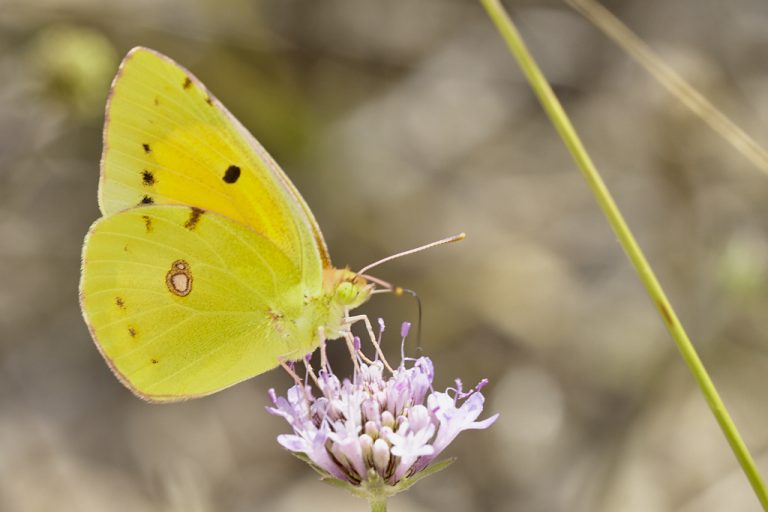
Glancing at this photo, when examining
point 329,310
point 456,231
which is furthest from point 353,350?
point 456,231

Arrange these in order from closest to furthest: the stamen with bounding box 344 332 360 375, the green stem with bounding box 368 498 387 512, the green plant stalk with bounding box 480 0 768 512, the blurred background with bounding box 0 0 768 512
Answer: the green plant stalk with bounding box 480 0 768 512, the green stem with bounding box 368 498 387 512, the stamen with bounding box 344 332 360 375, the blurred background with bounding box 0 0 768 512

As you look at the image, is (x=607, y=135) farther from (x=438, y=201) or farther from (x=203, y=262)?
(x=203, y=262)

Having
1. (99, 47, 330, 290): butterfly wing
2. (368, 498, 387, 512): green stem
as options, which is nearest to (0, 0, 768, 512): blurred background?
(99, 47, 330, 290): butterfly wing

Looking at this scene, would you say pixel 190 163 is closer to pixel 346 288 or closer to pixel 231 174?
pixel 231 174

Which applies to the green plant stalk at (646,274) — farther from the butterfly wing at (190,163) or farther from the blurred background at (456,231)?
the blurred background at (456,231)

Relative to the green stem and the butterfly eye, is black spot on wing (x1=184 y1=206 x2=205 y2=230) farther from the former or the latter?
the green stem

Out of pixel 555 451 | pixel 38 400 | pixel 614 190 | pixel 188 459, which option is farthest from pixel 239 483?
pixel 614 190
